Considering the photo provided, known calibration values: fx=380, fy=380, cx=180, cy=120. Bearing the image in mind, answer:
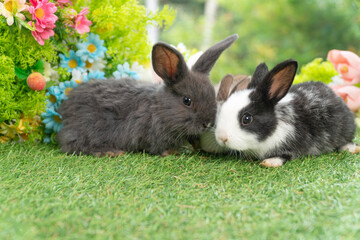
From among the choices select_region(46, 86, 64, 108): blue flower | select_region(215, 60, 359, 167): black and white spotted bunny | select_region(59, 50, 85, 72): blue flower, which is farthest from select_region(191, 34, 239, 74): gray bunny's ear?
select_region(46, 86, 64, 108): blue flower

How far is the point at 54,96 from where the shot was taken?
2.50 m

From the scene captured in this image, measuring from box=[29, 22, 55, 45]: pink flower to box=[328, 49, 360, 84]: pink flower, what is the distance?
211 centimetres

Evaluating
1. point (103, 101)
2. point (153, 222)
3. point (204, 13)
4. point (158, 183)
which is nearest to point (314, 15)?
point (204, 13)

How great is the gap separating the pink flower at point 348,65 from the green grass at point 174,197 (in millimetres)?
932

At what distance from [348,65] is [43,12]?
2.24 meters

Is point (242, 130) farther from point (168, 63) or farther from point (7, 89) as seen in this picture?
point (7, 89)

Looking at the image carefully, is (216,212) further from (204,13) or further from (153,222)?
(204,13)

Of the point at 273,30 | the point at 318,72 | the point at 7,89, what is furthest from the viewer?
the point at 273,30

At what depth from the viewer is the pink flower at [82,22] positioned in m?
2.30

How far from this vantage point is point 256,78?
2.22 m

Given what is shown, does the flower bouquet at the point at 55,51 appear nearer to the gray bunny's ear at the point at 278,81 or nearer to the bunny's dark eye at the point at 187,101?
A: the bunny's dark eye at the point at 187,101

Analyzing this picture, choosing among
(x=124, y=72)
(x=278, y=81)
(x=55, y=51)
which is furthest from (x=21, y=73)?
(x=278, y=81)

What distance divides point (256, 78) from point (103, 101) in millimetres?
929

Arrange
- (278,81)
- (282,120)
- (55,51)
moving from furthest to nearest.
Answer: (55,51)
(282,120)
(278,81)
